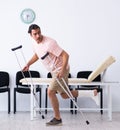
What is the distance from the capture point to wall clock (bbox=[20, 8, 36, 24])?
5586 mm

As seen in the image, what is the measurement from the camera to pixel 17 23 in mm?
5621

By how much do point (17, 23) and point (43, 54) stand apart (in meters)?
1.81

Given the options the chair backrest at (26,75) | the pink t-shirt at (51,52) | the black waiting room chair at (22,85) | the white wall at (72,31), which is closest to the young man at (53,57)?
the pink t-shirt at (51,52)

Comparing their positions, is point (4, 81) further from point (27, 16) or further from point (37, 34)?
point (37, 34)

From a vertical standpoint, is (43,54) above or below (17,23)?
below

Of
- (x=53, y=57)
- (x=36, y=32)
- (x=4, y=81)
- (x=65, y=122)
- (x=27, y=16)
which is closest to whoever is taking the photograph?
(x=36, y=32)

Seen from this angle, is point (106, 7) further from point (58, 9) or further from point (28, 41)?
point (28, 41)

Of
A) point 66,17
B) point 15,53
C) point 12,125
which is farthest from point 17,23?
point 12,125

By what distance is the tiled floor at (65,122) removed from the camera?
408 centimetres

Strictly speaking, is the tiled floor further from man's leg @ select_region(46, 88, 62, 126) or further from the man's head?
the man's head

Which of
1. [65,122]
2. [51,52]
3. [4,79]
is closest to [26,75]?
[4,79]

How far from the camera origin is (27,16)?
559cm

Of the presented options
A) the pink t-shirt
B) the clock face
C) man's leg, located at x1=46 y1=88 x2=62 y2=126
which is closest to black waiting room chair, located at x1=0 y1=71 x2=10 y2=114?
the clock face

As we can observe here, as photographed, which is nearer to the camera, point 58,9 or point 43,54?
point 43,54
